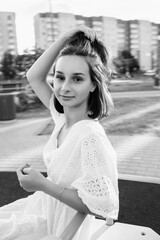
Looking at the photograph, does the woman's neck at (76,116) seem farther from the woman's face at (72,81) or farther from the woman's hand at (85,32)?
the woman's hand at (85,32)

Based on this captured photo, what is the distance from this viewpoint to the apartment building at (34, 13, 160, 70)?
82.1 metres

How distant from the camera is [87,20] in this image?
86.2 metres

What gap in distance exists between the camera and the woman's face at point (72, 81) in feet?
3.84

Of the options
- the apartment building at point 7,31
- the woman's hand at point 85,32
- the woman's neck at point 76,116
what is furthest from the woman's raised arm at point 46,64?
the apartment building at point 7,31

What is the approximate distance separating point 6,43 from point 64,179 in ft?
325

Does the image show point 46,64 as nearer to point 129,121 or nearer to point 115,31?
point 129,121

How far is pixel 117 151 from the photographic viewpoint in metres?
4.63

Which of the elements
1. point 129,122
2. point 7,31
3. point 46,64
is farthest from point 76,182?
point 7,31

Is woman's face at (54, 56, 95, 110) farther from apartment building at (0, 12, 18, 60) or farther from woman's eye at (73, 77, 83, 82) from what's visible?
apartment building at (0, 12, 18, 60)

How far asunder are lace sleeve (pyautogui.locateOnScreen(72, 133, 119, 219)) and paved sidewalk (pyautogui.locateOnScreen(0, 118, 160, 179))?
8.63 ft

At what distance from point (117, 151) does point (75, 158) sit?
11.6 ft

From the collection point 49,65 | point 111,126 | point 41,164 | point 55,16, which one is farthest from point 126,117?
point 55,16

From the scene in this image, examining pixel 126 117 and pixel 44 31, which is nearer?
pixel 126 117

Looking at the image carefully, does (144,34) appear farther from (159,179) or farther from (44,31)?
(159,179)
